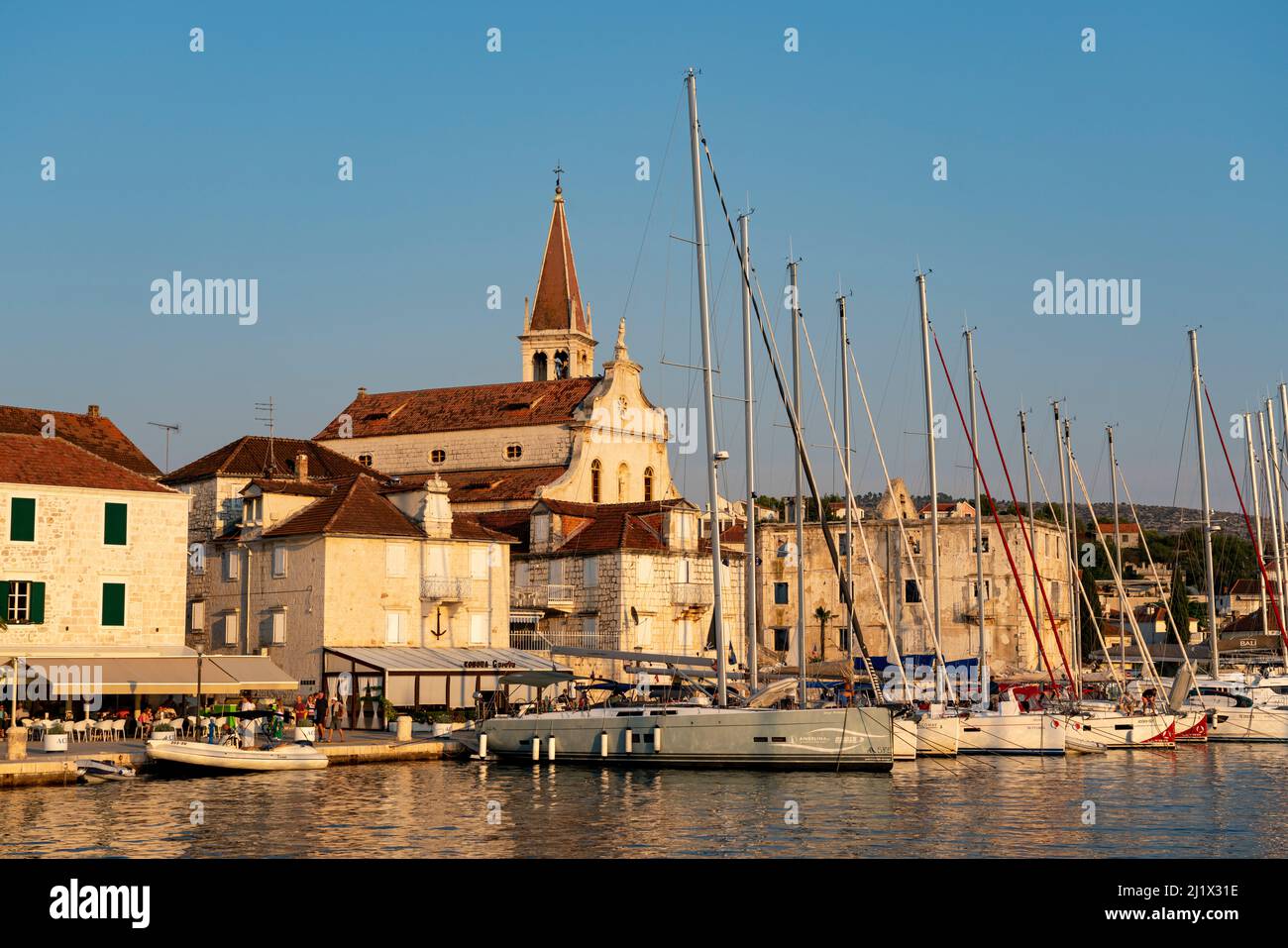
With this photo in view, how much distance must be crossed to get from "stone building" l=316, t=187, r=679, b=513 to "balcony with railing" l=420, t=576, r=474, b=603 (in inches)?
773

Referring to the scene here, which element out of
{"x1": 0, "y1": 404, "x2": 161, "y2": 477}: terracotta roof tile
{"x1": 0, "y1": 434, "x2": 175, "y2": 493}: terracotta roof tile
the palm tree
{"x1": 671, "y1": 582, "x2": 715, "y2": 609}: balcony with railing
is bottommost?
the palm tree

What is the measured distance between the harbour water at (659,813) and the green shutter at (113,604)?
10988 mm

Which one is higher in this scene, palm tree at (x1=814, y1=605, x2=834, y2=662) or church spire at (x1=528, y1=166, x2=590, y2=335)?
church spire at (x1=528, y1=166, x2=590, y2=335)

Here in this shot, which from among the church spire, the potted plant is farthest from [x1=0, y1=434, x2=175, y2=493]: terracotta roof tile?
the church spire

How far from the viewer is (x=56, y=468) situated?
148 feet

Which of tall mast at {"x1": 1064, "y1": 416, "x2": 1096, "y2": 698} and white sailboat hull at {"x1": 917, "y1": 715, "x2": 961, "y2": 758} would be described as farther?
tall mast at {"x1": 1064, "y1": 416, "x2": 1096, "y2": 698}

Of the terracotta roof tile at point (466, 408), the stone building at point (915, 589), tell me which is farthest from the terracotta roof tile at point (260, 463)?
the stone building at point (915, 589)

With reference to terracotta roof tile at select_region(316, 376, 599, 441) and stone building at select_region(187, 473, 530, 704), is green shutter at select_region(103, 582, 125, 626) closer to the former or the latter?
stone building at select_region(187, 473, 530, 704)

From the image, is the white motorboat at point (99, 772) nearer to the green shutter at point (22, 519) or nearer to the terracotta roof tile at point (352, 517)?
the green shutter at point (22, 519)

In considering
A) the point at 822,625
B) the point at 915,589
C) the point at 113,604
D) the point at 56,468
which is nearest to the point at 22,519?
the point at 56,468

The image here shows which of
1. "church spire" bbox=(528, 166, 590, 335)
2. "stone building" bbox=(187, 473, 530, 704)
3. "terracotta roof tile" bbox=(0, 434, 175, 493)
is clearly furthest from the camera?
"church spire" bbox=(528, 166, 590, 335)

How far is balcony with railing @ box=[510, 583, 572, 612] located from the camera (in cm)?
6625

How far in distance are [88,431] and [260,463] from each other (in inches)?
302
